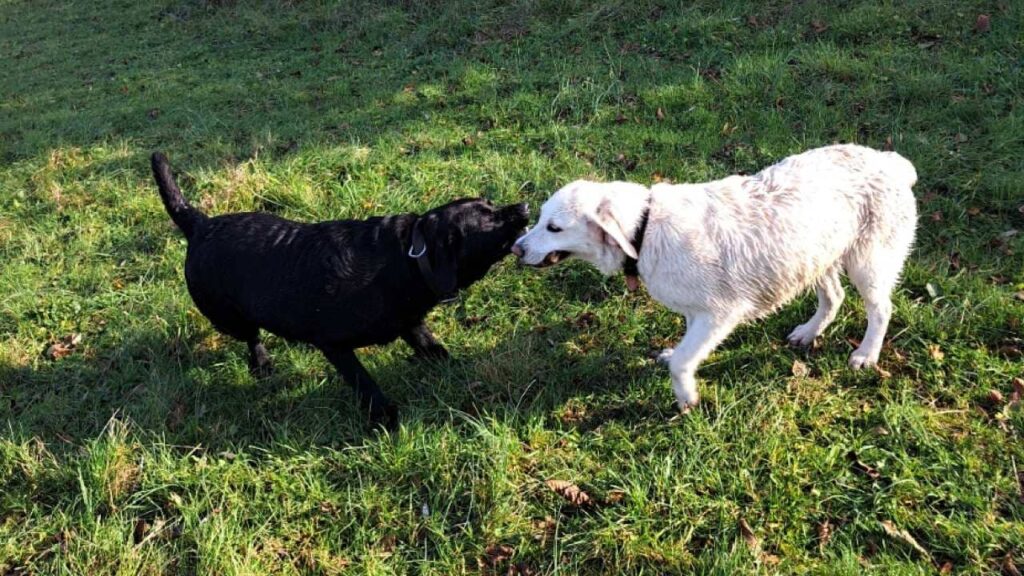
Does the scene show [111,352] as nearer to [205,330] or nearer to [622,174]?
[205,330]

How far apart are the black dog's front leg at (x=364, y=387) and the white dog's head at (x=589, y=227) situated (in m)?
1.20

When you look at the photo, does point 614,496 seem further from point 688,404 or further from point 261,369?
point 261,369

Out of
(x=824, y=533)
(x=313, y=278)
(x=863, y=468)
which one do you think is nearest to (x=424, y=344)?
(x=313, y=278)

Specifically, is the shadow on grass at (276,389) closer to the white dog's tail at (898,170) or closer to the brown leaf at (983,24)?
the white dog's tail at (898,170)

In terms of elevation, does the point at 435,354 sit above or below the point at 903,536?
above

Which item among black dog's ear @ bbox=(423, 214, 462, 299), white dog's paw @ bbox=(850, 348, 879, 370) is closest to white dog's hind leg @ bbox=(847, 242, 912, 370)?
white dog's paw @ bbox=(850, 348, 879, 370)

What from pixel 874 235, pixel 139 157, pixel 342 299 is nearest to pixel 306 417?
pixel 342 299

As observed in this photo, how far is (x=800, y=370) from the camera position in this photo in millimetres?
3637

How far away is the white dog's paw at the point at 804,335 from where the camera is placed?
150 inches

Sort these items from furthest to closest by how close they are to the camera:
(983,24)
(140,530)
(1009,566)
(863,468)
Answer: (983,24) < (140,530) < (863,468) < (1009,566)

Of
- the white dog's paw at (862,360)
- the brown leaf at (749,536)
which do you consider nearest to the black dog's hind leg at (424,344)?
the brown leaf at (749,536)

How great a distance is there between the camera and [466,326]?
4500 mm

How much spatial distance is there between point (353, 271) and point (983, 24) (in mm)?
7550

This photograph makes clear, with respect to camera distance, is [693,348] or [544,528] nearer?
[544,528]
